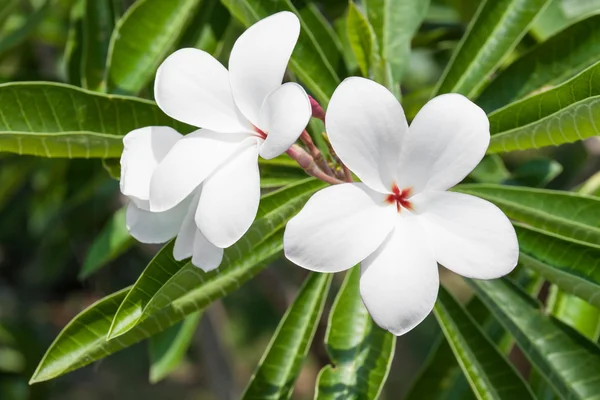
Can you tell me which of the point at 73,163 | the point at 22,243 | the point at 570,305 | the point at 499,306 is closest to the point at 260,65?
the point at 499,306

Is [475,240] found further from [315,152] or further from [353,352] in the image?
[353,352]

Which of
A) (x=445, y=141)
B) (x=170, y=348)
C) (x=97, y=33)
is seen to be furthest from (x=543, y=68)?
(x=170, y=348)

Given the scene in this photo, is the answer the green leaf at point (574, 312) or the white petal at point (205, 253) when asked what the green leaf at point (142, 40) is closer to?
the white petal at point (205, 253)

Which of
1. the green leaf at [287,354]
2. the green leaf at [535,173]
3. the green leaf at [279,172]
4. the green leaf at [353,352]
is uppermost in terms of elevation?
the green leaf at [535,173]

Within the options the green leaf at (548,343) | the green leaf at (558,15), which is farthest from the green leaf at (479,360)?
the green leaf at (558,15)

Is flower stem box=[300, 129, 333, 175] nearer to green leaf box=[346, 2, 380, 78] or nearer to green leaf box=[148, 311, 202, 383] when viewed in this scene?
green leaf box=[346, 2, 380, 78]
